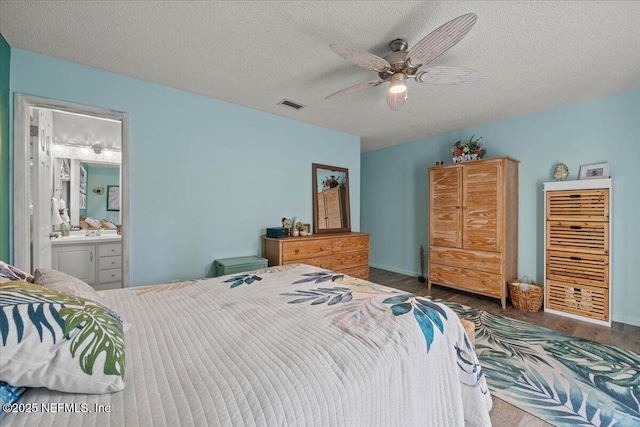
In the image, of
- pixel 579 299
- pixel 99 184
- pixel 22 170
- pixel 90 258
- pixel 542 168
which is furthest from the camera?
pixel 99 184

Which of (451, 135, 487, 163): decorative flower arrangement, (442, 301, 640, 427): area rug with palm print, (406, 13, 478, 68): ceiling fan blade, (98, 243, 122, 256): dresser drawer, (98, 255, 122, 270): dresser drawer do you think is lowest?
(442, 301, 640, 427): area rug with palm print

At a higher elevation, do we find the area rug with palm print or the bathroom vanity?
the bathroom vanity

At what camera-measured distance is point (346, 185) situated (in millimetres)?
4320

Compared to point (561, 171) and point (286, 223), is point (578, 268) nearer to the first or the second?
point (561, 171)

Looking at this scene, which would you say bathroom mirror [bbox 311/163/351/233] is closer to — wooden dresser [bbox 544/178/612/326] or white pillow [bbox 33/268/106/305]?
wooden dresser [bbox 544/178/612/326]

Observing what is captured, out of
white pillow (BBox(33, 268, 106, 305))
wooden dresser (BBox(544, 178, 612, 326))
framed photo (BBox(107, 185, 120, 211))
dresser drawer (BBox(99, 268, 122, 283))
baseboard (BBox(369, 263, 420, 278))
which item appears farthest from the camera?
baseboard (BBox(369, 263, 420, 278))

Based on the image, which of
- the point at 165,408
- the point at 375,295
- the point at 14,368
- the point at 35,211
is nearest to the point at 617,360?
the point at 375,295

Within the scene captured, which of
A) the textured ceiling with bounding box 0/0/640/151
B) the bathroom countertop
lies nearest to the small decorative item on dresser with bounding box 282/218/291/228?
the textured ceiling with bounding box 0/0/640/151

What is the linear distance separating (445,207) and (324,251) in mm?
1857

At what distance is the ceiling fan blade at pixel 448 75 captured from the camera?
185 cm

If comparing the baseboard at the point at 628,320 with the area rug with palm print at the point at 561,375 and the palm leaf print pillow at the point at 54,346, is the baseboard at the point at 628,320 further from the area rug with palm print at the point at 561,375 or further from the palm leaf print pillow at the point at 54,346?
the palm leaf print pillow at the point at 54,346

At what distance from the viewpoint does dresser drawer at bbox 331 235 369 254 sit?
3.68 meters

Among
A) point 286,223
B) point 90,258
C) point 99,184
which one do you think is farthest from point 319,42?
point 99,184

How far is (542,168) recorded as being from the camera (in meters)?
3.37
